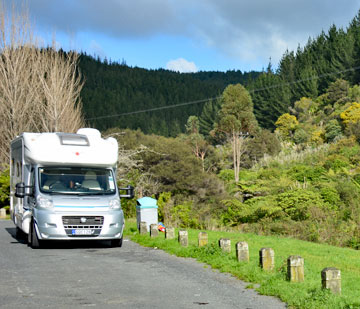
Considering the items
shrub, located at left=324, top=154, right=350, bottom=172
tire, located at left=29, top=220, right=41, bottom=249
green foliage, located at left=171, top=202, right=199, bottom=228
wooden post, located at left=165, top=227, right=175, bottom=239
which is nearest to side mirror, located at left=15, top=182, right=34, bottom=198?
tire, located at left=29, top=220, right=41, bottom=249

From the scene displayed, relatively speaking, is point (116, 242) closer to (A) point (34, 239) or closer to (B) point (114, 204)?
(B) point (114, 204)

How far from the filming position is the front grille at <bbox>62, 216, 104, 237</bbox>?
43.0 feet

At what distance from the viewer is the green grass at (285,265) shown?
7395 millimetres

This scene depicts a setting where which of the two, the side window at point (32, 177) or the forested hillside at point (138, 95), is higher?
the forested hillside at point (138, 95)

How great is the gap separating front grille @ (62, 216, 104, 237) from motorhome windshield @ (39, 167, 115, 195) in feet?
2.52

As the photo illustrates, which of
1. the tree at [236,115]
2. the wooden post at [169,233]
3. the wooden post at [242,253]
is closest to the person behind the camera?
the wooden post at [242,253]

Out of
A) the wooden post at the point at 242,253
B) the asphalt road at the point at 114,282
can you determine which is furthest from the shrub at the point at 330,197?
the wooden post at the point at 242,253

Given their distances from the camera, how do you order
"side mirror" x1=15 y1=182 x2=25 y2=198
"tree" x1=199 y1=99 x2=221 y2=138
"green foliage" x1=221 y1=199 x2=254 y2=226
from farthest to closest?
"tree" x1=199 y1=99 x2=221 y2=138 < "green foliage" x1=221 y1=199 x2=254 y2=226 < "side mirror" x1=15 y1=182 x2=25 y2=198

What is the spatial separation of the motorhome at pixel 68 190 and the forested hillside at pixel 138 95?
328ft

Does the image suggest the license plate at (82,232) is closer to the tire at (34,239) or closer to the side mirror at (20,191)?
the tire at (34,239)

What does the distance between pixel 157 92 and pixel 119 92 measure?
633 inches

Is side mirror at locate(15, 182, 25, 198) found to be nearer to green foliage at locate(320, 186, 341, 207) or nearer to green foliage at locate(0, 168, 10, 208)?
green foliage at locate(0, 168, 10, 208)

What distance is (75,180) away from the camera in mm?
13945

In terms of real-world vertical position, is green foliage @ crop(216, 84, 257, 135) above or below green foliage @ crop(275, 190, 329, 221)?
above
